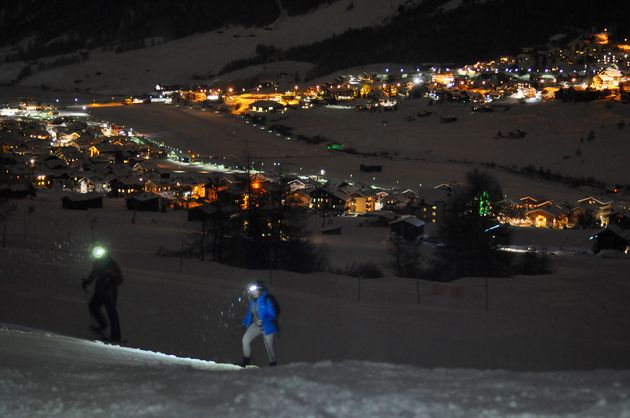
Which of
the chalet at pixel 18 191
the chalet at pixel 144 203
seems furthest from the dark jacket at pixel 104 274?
the chalet at pixel 144 203

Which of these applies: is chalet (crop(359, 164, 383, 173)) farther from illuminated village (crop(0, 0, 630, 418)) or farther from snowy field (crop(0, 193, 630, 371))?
snowy field (crop(0, 193, 630, 371))

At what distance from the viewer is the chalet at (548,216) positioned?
70.2ft

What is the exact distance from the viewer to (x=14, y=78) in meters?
80.3

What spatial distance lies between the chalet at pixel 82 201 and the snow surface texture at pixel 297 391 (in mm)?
15635

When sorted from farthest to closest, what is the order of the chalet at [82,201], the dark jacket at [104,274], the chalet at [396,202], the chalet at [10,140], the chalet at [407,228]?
the chalet at [10,140]
the chalet at [396,202]
the chalet at [82,201]
the chalet at [407,228]
the dark jacket at [104,274]

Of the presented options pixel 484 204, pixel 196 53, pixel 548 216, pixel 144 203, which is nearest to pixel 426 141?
pixel 548 216

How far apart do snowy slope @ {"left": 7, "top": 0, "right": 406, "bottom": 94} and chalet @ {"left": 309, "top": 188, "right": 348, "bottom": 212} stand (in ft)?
168

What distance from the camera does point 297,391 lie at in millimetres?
2209

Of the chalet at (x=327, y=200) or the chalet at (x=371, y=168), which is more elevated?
the chalet at (x=371, y=168)

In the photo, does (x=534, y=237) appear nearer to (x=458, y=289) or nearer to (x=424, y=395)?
(x=458, y=289)

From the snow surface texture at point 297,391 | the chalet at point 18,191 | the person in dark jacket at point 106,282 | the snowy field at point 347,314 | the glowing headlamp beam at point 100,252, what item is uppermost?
the chalet at point 18,191

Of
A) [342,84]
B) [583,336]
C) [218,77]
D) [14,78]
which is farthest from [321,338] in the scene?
[14,78]

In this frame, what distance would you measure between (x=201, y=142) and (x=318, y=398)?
37.4m

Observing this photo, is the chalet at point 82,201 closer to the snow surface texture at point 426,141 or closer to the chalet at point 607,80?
the snow surface texture at point 426,141
